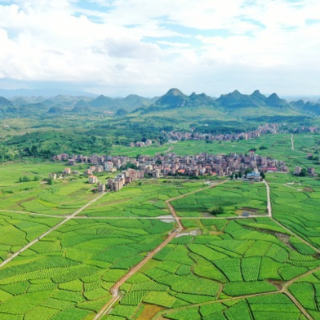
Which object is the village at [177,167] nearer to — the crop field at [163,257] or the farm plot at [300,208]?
the farm plot at [300,208]

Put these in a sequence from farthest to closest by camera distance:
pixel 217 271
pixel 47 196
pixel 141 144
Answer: pixel 141 144
pixel 47 196
pixel 217 271

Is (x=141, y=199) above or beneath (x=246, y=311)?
above

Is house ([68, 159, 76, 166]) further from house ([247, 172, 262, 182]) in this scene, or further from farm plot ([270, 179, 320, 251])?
farm plot ([270, 179, 320, 251])

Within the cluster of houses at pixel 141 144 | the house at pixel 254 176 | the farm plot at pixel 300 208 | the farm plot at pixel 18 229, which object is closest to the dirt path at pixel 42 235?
the farm plot at pixel 18 229

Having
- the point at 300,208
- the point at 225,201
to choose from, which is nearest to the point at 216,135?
the point at 225,201

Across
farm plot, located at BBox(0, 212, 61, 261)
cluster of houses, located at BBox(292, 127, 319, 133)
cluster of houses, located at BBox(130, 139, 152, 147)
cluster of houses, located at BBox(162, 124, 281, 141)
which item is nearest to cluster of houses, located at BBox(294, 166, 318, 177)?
farm plot, located at BBox(0, 212, 61, 261)

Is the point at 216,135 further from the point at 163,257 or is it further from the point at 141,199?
the point at 163,257

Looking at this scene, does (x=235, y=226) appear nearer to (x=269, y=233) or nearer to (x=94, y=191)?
(x=269, y=233)

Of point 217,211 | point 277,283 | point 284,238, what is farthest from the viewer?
point 217,211
